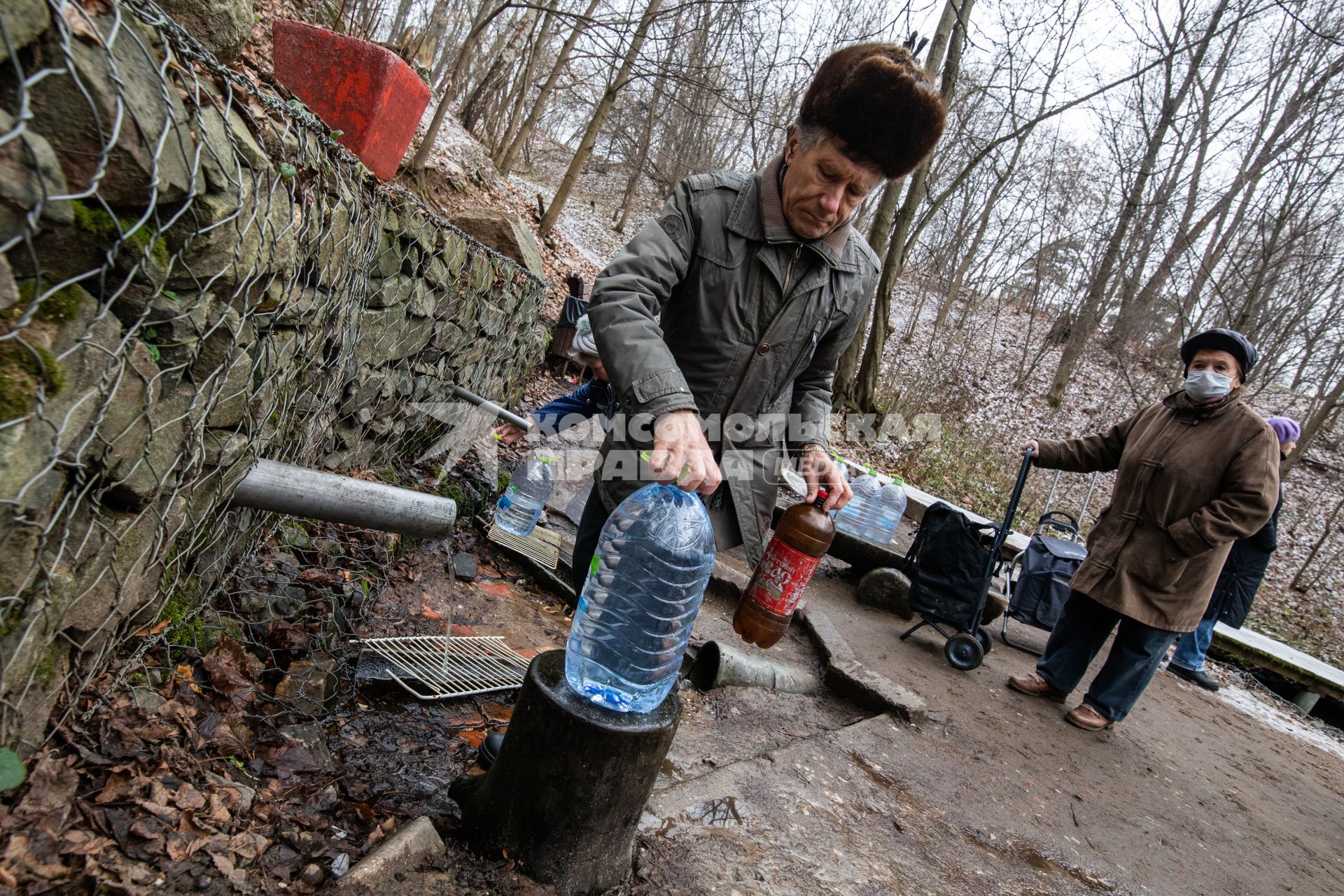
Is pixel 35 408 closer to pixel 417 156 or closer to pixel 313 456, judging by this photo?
pixel 313 456

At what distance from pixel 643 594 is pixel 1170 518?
329cm

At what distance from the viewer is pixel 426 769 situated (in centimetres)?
228

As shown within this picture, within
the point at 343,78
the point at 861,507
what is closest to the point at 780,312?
the point at 343,78

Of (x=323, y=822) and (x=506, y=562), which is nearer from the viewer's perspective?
(x=323, y=822)

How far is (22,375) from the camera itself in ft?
3.80

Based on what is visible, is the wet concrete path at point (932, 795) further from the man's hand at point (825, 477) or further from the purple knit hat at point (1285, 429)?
the purple knit hat at point (1285, 429)

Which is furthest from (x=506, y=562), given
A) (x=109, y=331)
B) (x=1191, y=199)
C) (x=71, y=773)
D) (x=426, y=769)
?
(x=1191, y=199)

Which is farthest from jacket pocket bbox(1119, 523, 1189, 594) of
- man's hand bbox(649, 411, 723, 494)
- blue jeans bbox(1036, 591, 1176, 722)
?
man's hand bbox(649, 411, 723, 494)

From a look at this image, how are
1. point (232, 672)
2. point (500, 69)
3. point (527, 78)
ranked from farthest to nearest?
point (527, 78) < point (500, 69) < point (232, 672)

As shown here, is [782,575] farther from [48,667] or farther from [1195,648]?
[1195,648]

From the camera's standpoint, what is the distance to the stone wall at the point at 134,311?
1116 millimetres

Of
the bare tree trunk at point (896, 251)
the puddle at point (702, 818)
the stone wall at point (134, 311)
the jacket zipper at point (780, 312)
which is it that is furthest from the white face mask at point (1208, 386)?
the bare tree trunk at point (896, 251)

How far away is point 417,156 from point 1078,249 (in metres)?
19.2

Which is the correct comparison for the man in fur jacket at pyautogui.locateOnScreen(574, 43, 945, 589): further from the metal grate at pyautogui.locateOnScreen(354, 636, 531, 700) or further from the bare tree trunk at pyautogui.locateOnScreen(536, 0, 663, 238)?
the bare tree trunk at pyautogui.locateOnScreen(536, 0, 663, 238)
